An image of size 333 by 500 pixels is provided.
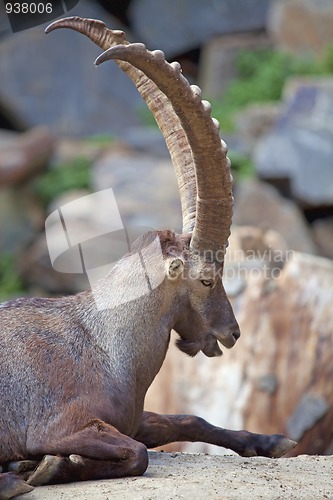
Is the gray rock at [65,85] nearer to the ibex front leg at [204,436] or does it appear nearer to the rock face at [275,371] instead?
the rock face at [275,371]

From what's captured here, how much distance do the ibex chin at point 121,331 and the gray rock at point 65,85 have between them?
52.9ft

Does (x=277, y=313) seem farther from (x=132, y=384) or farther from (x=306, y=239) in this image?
(x=306, y=239)

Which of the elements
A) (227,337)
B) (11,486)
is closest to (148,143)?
(227,337)

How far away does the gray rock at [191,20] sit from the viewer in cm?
2253

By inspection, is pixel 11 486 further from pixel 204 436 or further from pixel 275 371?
pixel 275 371

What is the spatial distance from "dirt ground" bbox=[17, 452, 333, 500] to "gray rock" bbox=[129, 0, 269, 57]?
17912mm

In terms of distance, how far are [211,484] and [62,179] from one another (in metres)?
14.3

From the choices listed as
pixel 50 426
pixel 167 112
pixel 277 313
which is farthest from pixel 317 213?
pixel 50 426

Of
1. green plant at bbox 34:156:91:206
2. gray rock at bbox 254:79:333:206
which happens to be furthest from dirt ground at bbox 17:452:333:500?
green plant at bbox 34:156:91:206

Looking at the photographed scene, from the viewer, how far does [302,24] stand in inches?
800

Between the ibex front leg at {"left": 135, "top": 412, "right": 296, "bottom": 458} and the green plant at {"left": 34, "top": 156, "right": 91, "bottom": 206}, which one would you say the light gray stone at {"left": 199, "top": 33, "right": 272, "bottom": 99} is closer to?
the green plant at {"left": 34, "top": 156, "right": 91, "bottom": 206}

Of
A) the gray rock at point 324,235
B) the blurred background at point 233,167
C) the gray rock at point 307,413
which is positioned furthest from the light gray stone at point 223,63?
the gray rock at point 307,413

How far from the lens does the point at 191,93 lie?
209 inches

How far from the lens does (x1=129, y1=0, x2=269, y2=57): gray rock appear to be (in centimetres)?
2253
